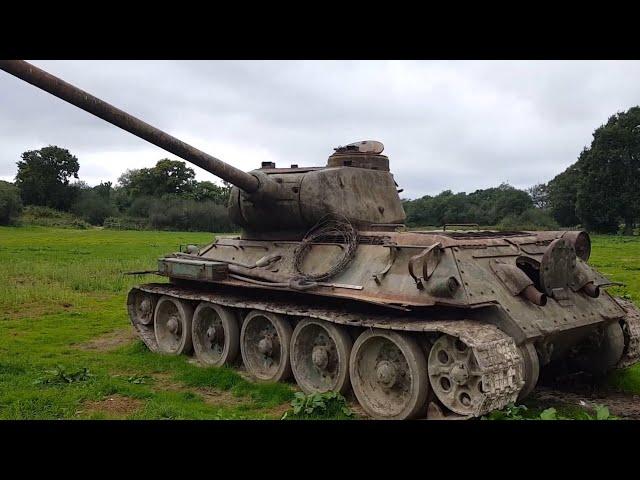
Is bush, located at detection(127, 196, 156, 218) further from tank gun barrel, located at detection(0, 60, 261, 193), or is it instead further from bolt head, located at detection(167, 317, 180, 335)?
tank gun barrel, located at detection(0, 60, 261, 193)

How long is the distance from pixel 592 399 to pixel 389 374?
3279mm

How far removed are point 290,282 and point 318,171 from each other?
2.14m

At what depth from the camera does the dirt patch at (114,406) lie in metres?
8.05

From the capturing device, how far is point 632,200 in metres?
42.4

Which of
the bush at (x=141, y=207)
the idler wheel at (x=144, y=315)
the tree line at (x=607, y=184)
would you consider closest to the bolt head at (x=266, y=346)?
the idler wheel at (x=144, y=315)

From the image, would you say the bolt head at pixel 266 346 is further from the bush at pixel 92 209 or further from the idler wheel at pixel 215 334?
the bush at pixel 92 209

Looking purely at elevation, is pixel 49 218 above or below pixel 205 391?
above

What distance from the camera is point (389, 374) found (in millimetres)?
7801

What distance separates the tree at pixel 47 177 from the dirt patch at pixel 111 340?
43.7 m

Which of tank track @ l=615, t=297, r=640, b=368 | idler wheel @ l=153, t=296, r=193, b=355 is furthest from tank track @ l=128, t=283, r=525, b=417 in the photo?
idler wheel @ l=153, t=296, r=193, b=355

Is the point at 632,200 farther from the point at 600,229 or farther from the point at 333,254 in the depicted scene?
the point at 333,254

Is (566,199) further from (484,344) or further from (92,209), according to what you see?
(484,344)

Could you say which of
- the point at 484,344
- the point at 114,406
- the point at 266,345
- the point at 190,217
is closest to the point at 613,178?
the point at 190,217
